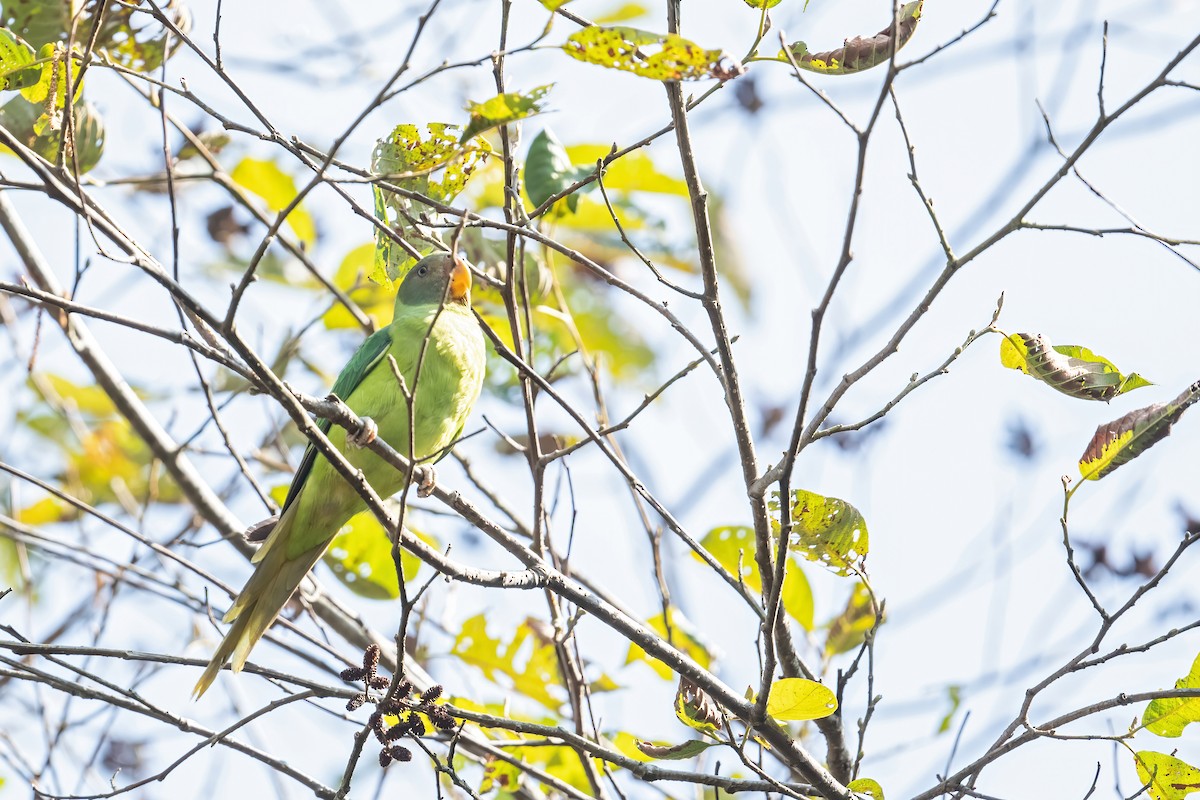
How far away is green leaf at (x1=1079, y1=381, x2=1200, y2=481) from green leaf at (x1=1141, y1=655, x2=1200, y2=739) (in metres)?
0.54

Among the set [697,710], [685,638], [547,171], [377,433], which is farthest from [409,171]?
[685,638]

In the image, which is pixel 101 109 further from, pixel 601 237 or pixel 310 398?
pixel 601 237

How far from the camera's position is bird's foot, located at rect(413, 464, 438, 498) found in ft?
13.0

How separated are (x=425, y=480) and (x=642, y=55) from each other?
2.09 m

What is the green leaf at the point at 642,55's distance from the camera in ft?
7.41

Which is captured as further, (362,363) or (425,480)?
(362,363)

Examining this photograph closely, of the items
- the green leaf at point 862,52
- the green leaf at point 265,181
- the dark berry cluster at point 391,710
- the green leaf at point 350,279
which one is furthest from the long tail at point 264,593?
the green leaf at point 862,52

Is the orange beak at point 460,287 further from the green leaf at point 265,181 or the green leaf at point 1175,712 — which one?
the green leaf at point 1175,712

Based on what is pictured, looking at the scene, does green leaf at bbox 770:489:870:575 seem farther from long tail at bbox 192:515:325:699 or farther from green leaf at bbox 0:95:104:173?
green leaf at bbox 0:95:104:173

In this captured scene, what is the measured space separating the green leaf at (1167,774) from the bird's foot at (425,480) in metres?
2.37

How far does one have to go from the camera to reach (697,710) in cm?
296

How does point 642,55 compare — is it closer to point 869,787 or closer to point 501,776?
point 869,787

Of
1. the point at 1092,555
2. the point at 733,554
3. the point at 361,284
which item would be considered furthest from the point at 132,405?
the point at 1092,555

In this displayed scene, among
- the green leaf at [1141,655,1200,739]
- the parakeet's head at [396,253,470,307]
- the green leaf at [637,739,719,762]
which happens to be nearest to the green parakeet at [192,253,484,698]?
the parakeet's head at [396,253,470,307]
